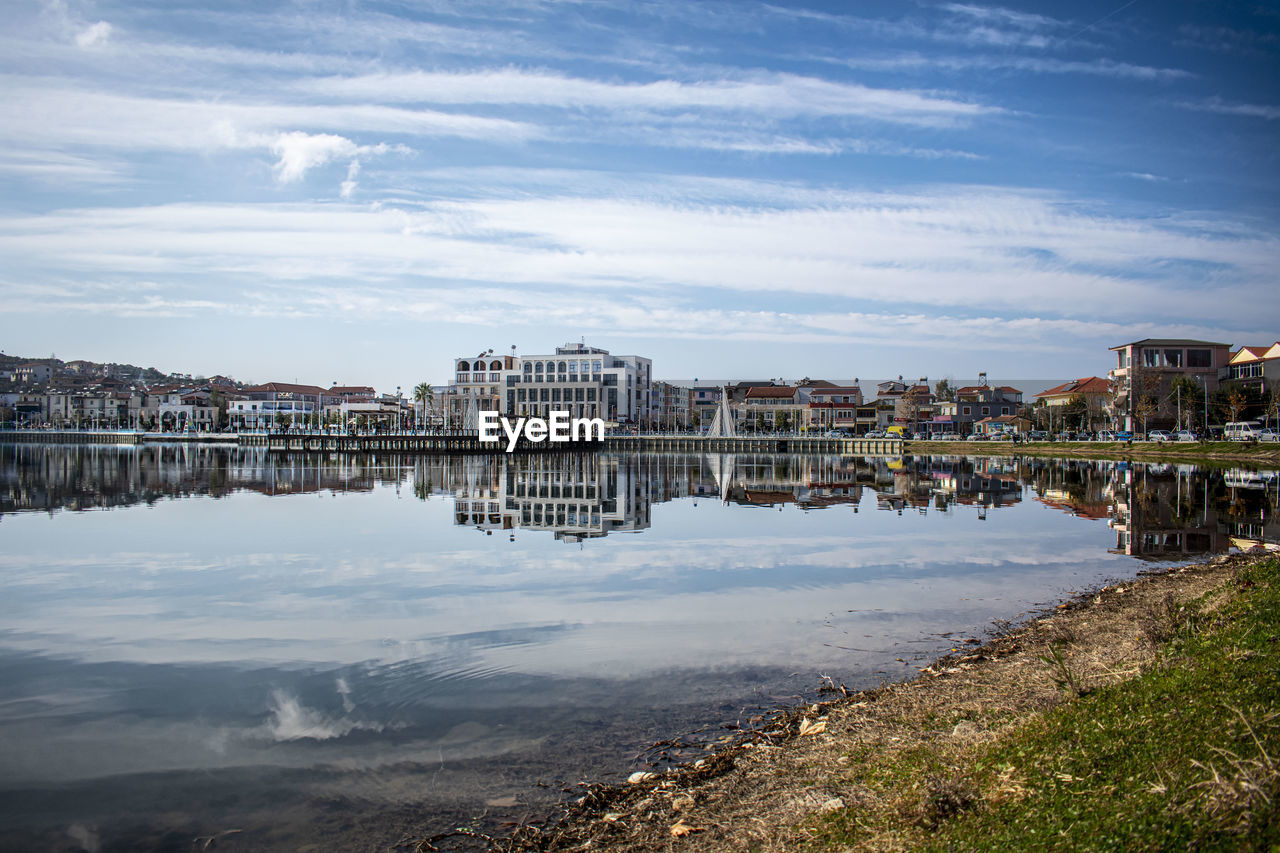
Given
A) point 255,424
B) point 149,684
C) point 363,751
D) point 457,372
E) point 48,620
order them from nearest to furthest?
point 363,751, point 149,684, point 48,620, point 457,372, point 255,424

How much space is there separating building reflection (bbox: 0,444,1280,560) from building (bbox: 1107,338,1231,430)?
75.4ft

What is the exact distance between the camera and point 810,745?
25.6 feet

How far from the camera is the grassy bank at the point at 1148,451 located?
57.3 metres

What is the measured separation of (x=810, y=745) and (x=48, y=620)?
13170mm

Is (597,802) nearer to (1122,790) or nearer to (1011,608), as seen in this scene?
(1122,790)

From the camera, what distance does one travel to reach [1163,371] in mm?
86250

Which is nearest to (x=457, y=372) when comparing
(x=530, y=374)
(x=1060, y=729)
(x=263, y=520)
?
(x=530, y=374)

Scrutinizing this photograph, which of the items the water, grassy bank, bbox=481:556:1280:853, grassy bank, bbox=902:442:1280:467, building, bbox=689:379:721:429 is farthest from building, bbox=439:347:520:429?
grassy bank, bbox=481:556:1280:853

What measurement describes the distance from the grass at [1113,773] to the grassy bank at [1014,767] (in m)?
0.01

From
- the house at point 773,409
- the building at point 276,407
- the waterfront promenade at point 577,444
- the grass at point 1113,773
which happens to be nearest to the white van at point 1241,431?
the waterfront promenade at point 577,444

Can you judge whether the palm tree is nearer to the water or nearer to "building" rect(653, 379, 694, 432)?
"building" rect(653, 379, 694, 432)

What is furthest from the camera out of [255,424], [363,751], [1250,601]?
[255,424]

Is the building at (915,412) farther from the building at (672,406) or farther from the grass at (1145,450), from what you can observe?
the building at (672,406)

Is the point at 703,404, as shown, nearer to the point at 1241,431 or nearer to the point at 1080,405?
the point at 1080,405
